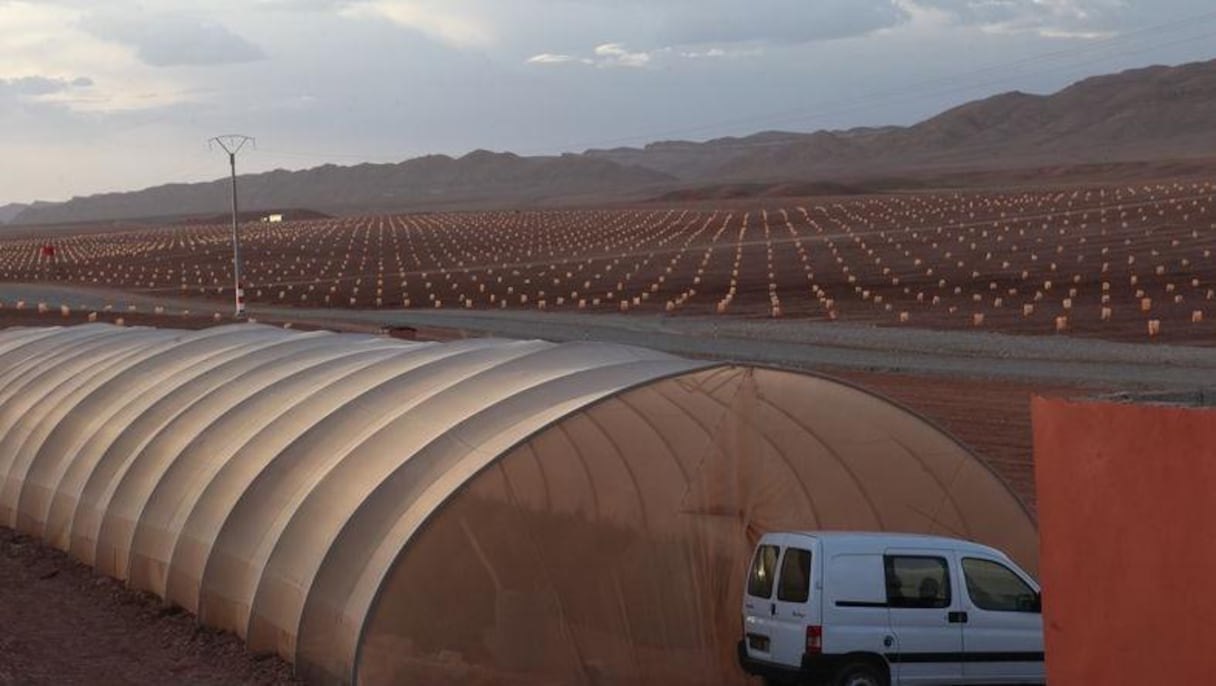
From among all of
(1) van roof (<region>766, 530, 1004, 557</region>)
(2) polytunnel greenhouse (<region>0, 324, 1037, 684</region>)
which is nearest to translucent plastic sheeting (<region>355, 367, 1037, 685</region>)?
(2) polytunnel greenhouse (<region>0, 324, 1037, 684</region>)

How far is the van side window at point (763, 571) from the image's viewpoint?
13.5 m

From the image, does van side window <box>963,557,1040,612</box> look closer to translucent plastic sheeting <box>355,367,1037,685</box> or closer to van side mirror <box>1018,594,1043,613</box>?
van side mirror <box>1018,594,1043,613</box>

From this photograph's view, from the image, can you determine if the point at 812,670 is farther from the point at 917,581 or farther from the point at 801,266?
the point at 801,266

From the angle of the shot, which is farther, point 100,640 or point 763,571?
point 100,640

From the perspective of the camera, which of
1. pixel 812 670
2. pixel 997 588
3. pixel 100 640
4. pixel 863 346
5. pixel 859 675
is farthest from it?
pixel 863 346

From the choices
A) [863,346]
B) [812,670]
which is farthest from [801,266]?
[812,670]

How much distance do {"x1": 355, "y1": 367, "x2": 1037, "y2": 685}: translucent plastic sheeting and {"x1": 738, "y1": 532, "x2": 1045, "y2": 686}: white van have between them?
4.17 feet

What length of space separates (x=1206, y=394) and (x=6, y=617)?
11.8m

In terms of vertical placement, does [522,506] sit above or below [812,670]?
above

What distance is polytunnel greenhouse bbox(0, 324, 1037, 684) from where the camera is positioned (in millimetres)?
13891

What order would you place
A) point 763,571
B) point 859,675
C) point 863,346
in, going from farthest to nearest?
1. point 863,346
2. point 763,571
3. point 859,675

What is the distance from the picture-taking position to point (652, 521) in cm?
1513

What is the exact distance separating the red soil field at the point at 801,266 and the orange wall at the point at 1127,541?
118 ft

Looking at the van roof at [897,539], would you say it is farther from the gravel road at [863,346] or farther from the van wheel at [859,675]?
the gravel road at [863,346]
